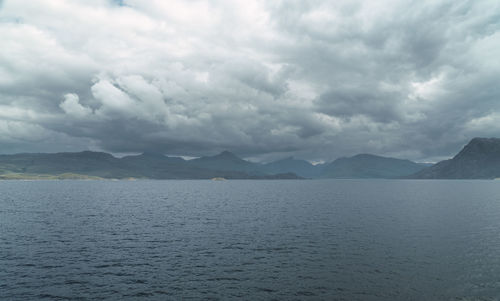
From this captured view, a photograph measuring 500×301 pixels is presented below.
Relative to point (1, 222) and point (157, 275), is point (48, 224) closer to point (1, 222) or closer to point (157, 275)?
point (1, 222)

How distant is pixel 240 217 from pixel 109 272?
57474mm

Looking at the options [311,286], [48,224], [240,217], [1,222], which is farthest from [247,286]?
[1,222]

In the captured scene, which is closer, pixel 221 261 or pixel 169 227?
pixel 221 261

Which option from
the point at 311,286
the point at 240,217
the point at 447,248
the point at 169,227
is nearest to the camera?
the point at 311,286

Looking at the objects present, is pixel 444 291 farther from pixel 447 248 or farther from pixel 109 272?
pixel 109 272

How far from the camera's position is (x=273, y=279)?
41750 millimetres

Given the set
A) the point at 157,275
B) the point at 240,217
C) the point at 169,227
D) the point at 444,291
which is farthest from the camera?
the point at 240,217

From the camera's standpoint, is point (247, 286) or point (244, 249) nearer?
point (247, 286)

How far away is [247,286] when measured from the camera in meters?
39.2

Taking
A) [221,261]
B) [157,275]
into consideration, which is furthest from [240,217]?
[157,275]

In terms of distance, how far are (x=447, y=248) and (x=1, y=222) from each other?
388 ft

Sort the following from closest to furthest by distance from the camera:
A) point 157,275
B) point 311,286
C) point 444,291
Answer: point 444,291
point 311,286
point 157,275

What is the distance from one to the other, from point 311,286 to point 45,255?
161 ft

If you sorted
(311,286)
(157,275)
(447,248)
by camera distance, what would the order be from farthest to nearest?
(447,248) → (157,275) → (311,286)
